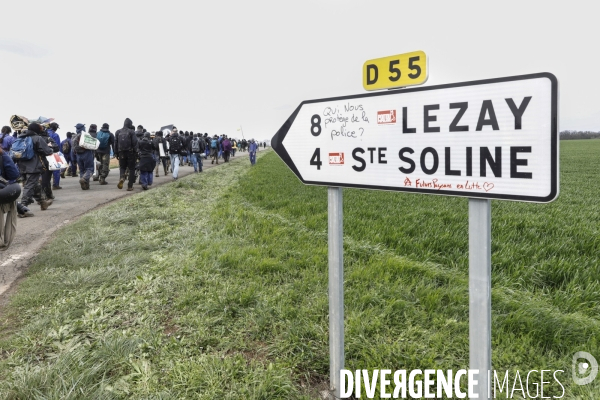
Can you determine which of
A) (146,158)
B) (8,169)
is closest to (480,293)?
(8,169)

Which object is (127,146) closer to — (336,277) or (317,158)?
(317,158)

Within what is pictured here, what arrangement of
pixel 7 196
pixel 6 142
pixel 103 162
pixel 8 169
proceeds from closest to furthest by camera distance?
pixel 7 196
pixel 8 169
pixel 6 142
pixel 103 162

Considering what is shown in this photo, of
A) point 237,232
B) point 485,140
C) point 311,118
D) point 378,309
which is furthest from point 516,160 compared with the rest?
point 237,232

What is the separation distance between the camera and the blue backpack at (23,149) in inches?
282

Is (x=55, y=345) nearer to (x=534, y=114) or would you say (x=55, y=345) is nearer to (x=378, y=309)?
(x=378, y=309)

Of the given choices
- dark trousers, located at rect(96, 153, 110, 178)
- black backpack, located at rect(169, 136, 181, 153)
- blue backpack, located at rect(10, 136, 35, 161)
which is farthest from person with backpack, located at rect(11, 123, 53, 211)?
black backpack, located at rect(169, 136, 181, 153)

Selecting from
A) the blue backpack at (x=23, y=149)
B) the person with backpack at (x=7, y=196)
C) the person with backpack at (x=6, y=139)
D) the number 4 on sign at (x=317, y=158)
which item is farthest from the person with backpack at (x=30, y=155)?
the number 4 on sign at (x=317, y=158)

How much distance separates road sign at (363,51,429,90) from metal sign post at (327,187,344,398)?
23.2 inches

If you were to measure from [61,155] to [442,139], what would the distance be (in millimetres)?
11585

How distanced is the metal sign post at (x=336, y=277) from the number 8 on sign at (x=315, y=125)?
0.32m

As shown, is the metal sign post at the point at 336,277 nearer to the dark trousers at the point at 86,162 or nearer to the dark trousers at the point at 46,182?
the dark trousers at the point at 46,182

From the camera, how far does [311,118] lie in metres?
2.00

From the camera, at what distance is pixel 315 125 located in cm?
198

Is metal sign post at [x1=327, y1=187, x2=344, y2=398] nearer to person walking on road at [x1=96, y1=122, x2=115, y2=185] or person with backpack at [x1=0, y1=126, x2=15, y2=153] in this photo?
person walking on road at [x1=96, y1=122, x2=115, y2=185]
